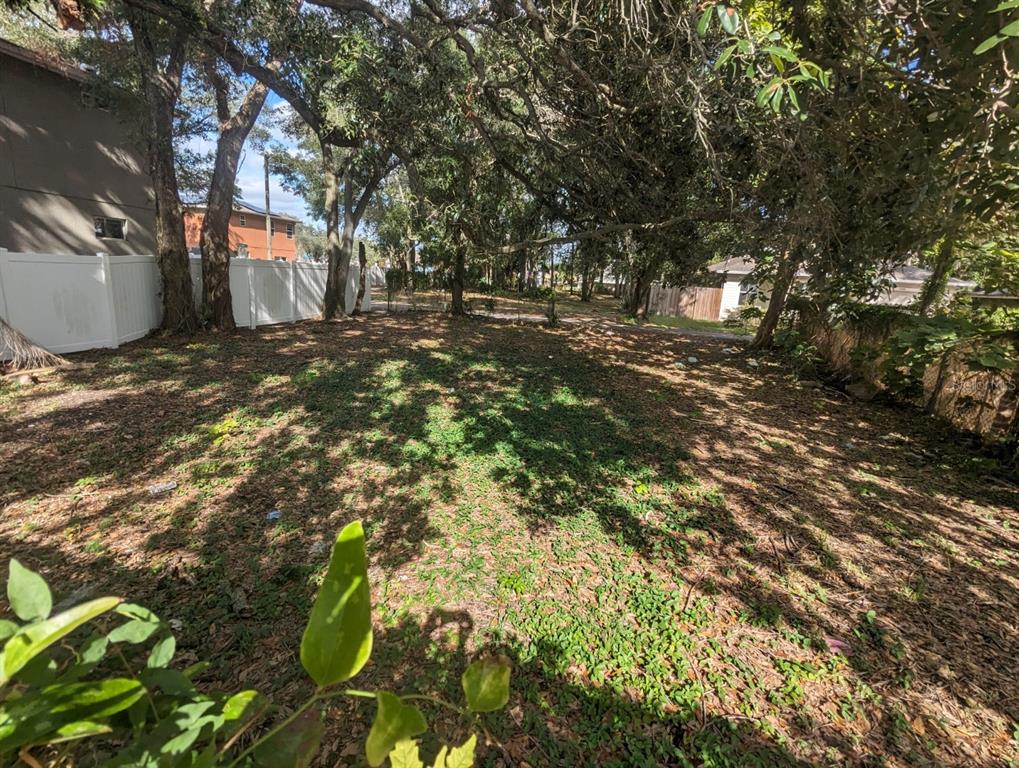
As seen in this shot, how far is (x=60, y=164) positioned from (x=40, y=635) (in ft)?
50.1

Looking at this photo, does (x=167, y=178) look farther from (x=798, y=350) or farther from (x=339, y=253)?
(x=798, y=350)

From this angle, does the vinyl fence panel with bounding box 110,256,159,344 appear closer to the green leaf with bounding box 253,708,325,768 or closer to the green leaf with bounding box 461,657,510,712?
the green leaf with bounding box 253,708,325,768

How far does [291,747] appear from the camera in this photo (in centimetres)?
98

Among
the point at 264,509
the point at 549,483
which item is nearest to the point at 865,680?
the point at 549,483

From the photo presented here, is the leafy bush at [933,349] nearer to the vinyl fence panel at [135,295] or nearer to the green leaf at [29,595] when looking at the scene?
the green leaf at [29,595]

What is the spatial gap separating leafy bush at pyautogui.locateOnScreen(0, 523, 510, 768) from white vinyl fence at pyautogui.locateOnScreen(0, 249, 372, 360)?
7.19 metres

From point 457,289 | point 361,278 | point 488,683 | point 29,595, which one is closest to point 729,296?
point 457,289

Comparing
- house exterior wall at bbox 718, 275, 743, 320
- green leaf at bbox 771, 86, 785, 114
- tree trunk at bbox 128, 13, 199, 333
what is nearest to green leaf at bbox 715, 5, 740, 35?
green leaf at bbox 771, 86, 785, 114

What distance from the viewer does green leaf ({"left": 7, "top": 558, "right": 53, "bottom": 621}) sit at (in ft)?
2.61

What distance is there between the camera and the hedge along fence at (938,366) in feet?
14.6

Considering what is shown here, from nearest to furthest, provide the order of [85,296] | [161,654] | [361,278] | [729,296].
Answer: [161,654] < [85,296] < [361,278] < [729,296]

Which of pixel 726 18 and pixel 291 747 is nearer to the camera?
pixel 291 747

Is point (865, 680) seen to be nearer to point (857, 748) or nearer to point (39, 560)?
point (857, 748)

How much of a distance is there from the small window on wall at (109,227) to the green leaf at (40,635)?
1535cm
